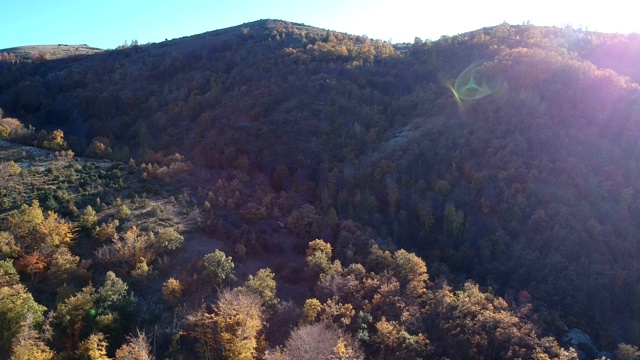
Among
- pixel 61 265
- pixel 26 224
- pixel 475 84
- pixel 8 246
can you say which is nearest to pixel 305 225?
pixel 61 265

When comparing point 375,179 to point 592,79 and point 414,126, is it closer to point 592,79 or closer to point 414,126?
point 414,126

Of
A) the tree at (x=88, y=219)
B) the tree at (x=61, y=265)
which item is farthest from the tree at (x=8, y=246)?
the tree at (x=88, y=219)

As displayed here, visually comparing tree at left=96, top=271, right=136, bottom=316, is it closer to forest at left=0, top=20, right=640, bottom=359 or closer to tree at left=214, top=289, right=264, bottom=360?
forest at left=0, top=20, right=640, bottom=359

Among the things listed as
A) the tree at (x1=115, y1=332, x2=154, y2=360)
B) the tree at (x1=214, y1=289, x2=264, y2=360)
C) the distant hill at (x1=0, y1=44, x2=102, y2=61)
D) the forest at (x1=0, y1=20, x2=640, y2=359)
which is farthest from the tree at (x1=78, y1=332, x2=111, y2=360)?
the distant hill at (x1=0, y1=44, x2=102, y2=61)

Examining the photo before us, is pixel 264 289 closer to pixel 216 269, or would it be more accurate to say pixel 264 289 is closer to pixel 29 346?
pixel 216 269

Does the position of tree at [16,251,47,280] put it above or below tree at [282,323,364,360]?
above

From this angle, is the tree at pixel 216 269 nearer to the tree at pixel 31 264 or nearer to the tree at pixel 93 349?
the tree at pixel 93 349
